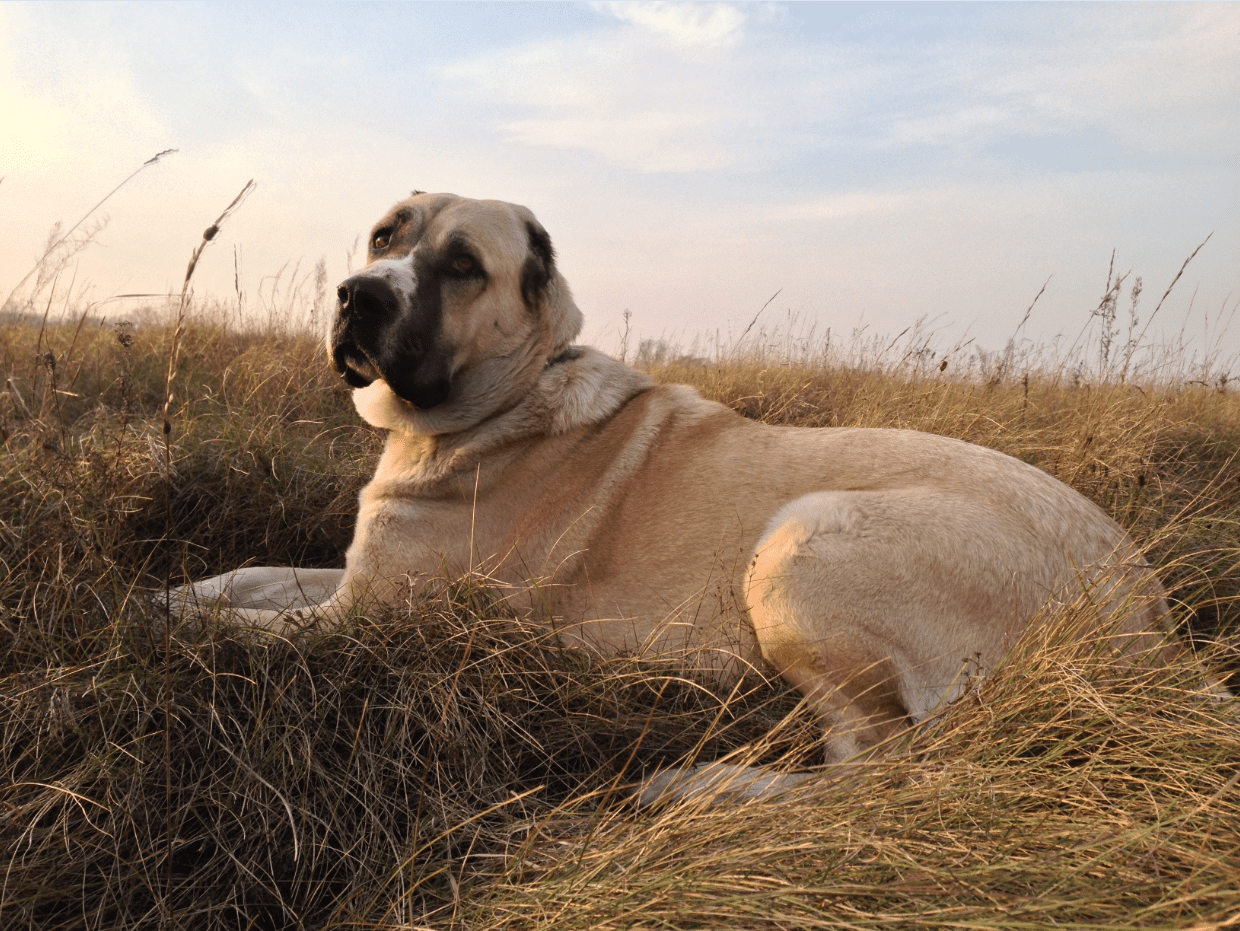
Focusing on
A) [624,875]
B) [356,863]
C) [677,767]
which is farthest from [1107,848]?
[356,863]

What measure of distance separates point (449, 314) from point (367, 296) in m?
0.31

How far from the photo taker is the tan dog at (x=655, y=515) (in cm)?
236

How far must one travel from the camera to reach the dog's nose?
109 inches

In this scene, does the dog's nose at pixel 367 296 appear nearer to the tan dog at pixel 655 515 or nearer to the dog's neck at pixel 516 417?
the tan dog at pixel 655 515

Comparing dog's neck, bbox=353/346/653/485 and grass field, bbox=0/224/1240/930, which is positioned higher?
dog's neck, bbox=353/346/653/485

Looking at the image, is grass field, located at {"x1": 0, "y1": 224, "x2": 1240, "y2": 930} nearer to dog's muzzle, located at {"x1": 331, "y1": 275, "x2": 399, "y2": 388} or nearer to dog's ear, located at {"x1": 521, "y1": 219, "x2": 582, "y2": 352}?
dog's muzzle, located at {"x1": 331, "y1": 275, "x2": 399, "y2": 388}

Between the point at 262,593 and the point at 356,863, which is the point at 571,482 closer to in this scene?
the point at 262,593

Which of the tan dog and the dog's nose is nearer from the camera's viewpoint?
the tan dog

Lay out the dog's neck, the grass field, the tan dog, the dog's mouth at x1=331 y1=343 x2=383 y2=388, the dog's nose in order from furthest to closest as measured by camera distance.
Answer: the dog's neck → the dog's mouth at x1=331 y1=343 x2=383 y2=388 → the dog's nose → the tan dog → the grass field

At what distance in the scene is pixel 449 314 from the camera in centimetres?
297

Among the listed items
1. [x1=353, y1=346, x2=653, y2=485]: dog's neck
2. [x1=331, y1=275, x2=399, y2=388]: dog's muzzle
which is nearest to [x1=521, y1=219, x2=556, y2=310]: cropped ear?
[x1=353, y1=346, x2=653, y2=485]: dog's neck

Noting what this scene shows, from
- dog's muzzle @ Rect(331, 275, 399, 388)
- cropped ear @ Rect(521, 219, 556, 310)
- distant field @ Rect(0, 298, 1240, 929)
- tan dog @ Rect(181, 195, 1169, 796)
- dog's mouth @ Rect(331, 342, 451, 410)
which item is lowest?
distant field @ Rect(0, 298, 1240, 929)

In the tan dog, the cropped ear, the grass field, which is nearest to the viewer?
the grass field

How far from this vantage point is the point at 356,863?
1.76 metres
